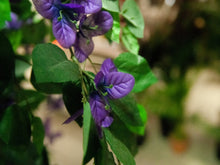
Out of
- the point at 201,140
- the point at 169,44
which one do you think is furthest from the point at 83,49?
the point at 201,140

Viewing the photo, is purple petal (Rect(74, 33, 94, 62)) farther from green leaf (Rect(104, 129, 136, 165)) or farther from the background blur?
the background blur

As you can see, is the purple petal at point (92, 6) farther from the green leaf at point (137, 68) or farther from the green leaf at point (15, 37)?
the green leaf at point (15, 37)

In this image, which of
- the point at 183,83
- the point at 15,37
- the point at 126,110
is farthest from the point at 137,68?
the point at 183,83

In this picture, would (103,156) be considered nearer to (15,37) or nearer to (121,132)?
(121,132)

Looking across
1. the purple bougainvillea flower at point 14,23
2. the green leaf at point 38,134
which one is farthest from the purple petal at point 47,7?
the purple bougainvillea flower at point 14,23

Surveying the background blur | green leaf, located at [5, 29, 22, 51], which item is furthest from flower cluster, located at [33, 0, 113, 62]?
the background blur

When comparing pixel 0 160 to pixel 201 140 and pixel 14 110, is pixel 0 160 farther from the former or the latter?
pixel 201 140
